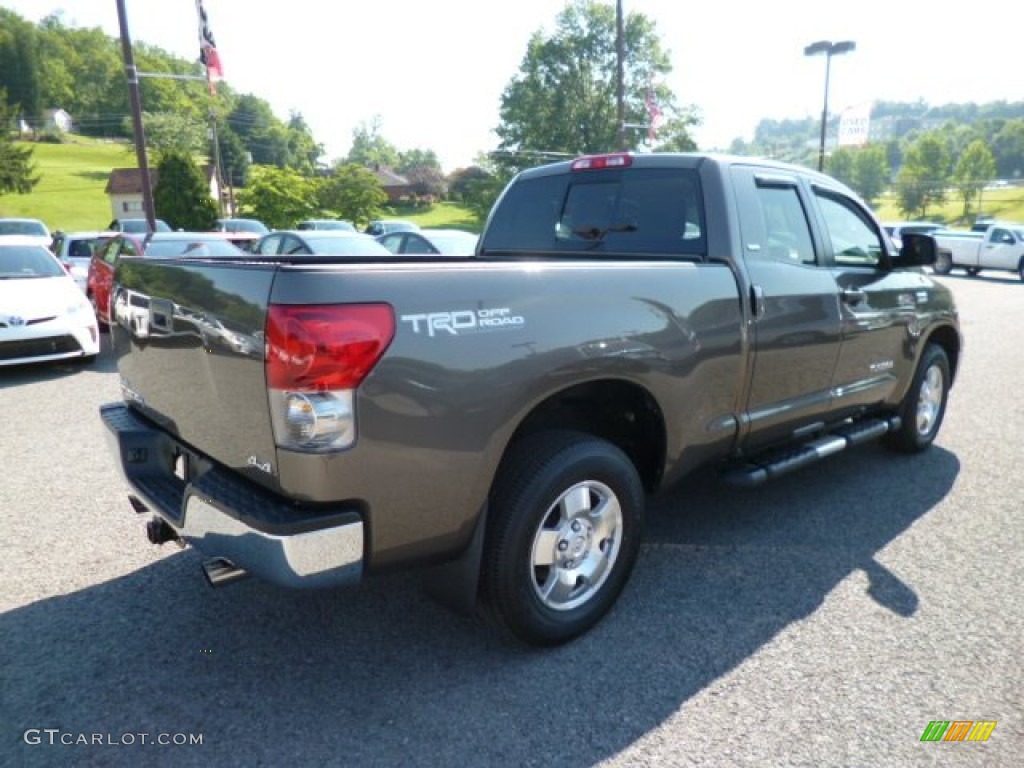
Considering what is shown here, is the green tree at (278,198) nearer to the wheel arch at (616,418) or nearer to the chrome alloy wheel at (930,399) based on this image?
the chrome alloy wheel at (930,399)

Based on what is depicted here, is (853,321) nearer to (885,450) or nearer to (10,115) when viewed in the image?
(885,450)

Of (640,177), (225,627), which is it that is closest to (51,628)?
(225,627)

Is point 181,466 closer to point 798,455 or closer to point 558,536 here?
point 558,536

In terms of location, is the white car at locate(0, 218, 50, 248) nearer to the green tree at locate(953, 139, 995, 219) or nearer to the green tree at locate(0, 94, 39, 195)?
the green tree at locate(0, 94, 39, 195)

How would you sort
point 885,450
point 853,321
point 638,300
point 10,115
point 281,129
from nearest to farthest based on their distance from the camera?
point 638,300
point 853,321
point 885,450
point 10,115
point 281,129

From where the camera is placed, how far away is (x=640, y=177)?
3.78 metres

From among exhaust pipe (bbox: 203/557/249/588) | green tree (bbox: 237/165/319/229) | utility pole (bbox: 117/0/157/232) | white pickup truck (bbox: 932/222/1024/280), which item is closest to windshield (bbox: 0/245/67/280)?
utility pole (bbox: 117/0/157/232)

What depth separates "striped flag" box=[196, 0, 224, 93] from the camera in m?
14.7

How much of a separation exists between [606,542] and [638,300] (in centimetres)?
102

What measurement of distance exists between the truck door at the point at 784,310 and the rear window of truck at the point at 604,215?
273 millimetres

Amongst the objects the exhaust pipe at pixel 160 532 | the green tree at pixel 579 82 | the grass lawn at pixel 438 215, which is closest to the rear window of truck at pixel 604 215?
the exhaust pipe at pixel 160 532

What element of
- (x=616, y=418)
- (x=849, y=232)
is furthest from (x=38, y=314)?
(x=849, y=232)

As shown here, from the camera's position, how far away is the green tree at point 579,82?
52812 mm

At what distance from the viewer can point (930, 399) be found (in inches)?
211
